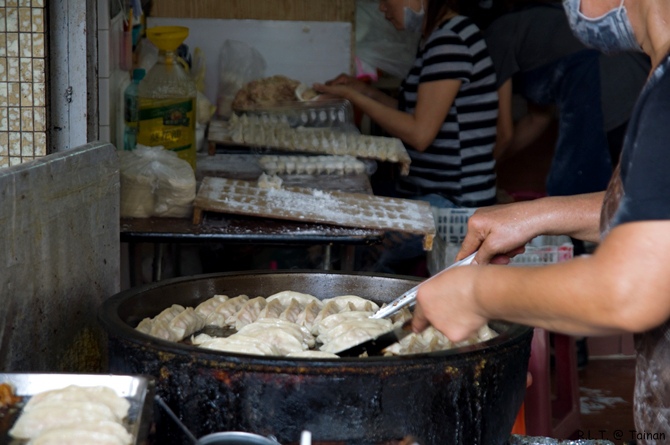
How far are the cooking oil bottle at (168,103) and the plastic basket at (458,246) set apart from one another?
1.25 meters

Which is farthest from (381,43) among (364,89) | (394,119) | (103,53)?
(103,53)

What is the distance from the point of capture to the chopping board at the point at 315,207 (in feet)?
10.8

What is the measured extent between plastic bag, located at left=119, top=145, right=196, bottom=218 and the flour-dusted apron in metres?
1.84

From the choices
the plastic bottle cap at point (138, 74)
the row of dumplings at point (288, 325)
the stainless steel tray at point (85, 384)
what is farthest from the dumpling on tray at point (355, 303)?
the plastic bottle cap at point (138, 74)

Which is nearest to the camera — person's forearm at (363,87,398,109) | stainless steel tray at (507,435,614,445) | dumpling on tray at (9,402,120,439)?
dumpling on tray at (9,402,120,439)

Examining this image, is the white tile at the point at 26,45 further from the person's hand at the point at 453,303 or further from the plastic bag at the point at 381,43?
the plastic bag at the point at 381,43

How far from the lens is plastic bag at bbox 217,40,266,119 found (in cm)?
570

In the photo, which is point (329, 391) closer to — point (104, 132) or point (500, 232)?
point (500, 232)

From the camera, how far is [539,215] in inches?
85.9

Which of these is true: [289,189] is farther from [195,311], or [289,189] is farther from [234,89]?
[234,89]

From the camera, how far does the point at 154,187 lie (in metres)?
3.30

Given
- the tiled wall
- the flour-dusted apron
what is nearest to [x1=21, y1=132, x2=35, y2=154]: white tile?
the tiled wall

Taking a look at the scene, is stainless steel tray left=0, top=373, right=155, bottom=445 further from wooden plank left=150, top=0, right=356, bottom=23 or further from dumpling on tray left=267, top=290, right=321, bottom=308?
wooden plank left=150, top=0, right=356, bottom=23

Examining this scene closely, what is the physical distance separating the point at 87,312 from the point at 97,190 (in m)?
0.34
